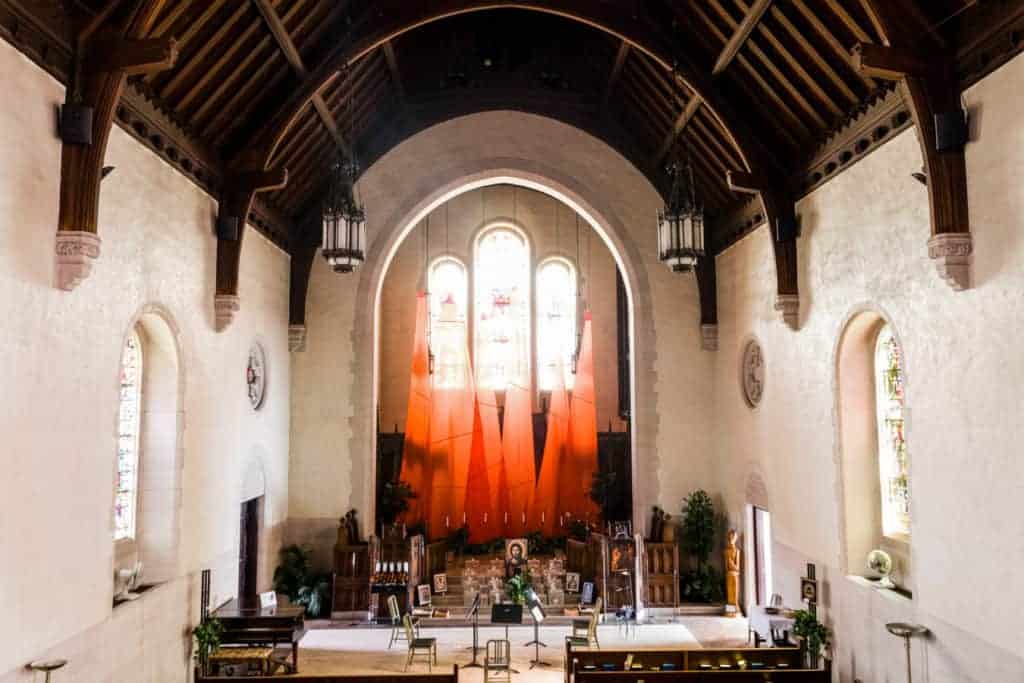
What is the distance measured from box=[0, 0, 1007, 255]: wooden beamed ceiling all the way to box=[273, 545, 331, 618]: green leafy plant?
18.4ft

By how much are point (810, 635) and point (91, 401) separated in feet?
28.0

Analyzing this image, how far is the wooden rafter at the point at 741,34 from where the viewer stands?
30.1ft

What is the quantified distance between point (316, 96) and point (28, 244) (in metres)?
5.70

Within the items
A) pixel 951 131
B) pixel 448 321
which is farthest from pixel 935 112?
pixel 448 321

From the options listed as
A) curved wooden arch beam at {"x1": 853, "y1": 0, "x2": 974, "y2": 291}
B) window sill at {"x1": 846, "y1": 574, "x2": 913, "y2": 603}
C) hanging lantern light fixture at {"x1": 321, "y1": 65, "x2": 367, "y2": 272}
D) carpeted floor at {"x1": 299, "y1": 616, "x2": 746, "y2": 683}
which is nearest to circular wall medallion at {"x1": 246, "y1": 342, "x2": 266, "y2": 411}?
hanging lantern light fixture at {"x1": 321, "y1": 65, "x2": 367, "y2": 272}

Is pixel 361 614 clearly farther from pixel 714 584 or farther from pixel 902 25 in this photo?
pixel 902 25

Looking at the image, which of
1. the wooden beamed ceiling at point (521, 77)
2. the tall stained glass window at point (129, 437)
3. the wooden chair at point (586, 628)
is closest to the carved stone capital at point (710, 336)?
the wooden beamed ceiling at point (521, 77)

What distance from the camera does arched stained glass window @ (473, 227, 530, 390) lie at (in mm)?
18703

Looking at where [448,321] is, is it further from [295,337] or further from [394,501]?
[295,337]

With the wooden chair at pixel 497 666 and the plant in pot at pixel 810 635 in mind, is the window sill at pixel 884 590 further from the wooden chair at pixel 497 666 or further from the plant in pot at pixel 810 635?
the wooden chair at pixel 497 666

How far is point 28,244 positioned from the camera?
6523 mm

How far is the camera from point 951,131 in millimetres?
7195

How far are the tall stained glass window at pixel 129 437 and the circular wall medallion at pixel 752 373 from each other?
29.4ft

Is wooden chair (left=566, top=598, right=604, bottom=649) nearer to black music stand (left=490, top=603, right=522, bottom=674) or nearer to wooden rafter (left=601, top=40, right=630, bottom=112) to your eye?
black music stand (left=490, top=603, right=522, bottom=674)
